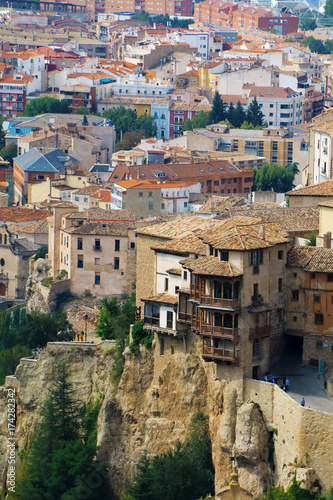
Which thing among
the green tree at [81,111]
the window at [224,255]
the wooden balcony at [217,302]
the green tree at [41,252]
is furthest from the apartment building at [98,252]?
the green tree at [81,111]

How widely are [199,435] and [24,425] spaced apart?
13.5 metres

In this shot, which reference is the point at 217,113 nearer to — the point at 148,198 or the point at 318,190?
the point at 148,198

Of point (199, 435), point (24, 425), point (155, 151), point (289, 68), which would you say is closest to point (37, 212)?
point (155, 151)

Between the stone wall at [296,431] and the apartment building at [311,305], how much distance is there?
2977 millimetres

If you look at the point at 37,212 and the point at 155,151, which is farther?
the point at 155,151

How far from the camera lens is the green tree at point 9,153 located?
141m

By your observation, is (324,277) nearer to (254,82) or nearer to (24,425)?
(24,425)

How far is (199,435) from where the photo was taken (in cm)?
5916

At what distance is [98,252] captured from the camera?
3413 inches

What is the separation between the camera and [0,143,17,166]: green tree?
14148cm

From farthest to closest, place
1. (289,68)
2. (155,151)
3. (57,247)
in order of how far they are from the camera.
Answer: (289,68) < (155,151) < (57,247)

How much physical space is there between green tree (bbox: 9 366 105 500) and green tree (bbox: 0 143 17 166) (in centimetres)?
7674

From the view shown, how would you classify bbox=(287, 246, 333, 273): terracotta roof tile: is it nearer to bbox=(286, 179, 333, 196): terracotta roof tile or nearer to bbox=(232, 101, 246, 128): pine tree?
bbox=(286, 179, 333, 196): terracotta roof tile

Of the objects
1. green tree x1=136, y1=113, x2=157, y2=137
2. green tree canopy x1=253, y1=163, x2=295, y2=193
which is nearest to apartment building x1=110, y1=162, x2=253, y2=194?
green tree canopy x1=253, y1=163, x2=295, y2=193
